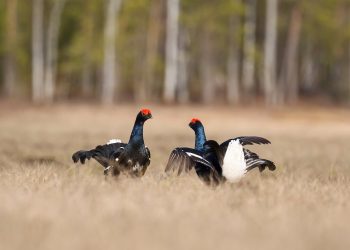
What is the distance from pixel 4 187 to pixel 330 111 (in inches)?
1127

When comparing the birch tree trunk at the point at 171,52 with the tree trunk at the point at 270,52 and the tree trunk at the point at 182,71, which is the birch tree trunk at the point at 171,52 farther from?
the tree trunk at the point at 270,52

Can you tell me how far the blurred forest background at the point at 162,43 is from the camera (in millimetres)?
35938

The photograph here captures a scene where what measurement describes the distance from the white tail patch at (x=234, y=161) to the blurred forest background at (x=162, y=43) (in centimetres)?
2685

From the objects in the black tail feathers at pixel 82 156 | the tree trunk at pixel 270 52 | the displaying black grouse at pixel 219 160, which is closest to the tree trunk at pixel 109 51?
the tree trunk at pixel 270 52

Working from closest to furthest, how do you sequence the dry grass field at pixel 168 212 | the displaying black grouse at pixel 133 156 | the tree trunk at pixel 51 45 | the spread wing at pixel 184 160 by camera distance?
the dry grass field at pixel 168 212 < the spread wing at pixel 184 160 < the displaying black grouse at pixel 133 156 < the tree trunk at pixel 51 45

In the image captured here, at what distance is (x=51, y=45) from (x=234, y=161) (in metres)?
31.7

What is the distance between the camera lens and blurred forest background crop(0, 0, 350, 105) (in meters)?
35.9

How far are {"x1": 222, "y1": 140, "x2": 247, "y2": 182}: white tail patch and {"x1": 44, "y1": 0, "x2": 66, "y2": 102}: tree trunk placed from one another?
95.1 ft

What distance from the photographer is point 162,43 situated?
42.3m

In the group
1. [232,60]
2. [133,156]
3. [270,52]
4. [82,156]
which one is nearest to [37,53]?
[232,60]

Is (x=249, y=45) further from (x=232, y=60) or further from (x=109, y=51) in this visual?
(x=109, y=51)

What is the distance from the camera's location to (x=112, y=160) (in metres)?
8.73

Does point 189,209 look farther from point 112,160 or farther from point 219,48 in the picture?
point 219,48

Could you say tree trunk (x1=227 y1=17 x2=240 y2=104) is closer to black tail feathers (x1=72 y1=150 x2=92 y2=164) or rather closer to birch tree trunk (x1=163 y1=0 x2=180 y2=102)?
birch tree trunk (x1=163 y1=0 x2=180 y2=102)
